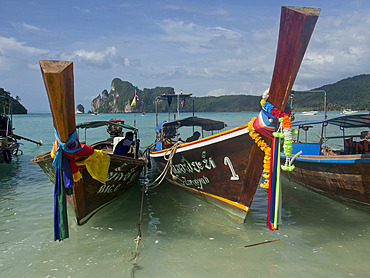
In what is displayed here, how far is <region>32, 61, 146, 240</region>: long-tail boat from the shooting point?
3700mm

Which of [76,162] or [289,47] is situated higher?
[289,47]

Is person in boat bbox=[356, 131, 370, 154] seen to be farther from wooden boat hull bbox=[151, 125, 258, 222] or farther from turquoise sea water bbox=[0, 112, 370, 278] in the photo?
wooden boat hull bbox=[151, 125, 258, 222]

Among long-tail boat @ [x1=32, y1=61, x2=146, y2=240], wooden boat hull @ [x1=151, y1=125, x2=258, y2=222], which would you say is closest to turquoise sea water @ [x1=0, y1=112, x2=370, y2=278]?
wooden boat hull @ [x1=151, y1=125, x2=258, y2=222]

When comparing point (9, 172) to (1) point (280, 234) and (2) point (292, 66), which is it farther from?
(2) point (292, 66)

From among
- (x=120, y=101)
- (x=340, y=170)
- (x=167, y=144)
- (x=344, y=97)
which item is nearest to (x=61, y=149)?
(x=167, y=144)

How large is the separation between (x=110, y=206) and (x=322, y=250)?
526 centimetres

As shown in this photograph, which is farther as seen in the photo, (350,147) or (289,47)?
(350,147)

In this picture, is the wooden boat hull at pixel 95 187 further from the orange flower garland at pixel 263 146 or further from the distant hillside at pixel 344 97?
the distant hillside at pixel 344 97

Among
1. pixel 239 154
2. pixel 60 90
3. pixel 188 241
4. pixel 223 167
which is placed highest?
pixel 60 90

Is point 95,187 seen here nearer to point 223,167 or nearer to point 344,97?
point 223,167

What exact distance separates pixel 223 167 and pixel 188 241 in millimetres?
1735

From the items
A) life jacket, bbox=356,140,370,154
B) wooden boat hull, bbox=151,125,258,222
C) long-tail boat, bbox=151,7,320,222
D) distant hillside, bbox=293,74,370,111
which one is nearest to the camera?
long-tail boat, bbox=151,7,320,222

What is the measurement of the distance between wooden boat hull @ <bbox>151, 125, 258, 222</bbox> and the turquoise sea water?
519 mm

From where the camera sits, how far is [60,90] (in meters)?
3.73
